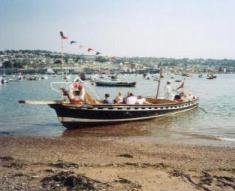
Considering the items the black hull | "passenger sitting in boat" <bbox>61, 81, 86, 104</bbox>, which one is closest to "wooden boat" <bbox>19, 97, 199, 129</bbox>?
the black hull

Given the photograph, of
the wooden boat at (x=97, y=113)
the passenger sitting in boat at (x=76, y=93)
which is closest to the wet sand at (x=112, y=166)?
the wooden boat at (x=97, y=113)

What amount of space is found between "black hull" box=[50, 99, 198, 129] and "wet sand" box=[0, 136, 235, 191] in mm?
4004

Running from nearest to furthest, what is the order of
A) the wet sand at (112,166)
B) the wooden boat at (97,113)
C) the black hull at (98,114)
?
the wet sand at (112,166)
the wooden boat at (97,113)
the black hull at (98,114)

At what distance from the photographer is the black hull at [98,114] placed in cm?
2369

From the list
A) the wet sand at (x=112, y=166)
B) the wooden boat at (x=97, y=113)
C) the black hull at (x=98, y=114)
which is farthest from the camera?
the black hull at (x=98, y=114)

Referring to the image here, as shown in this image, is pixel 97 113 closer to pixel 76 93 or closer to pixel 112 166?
pixel 76 93

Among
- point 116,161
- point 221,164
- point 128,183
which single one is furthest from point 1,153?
point 221,164

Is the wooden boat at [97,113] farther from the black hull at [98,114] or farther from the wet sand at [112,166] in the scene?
the wet sand at [112,166]

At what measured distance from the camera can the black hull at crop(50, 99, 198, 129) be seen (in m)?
23.7

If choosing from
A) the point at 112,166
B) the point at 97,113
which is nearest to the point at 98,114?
the point at 97,113

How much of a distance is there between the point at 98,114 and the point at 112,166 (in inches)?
441

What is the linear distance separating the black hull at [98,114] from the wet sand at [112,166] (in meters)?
4.00

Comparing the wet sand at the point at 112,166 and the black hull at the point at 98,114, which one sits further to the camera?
the black hull at the point at 98,114

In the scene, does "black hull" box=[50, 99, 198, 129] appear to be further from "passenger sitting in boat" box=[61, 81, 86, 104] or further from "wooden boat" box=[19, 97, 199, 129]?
"passenger sitting in boat" box=[61, 81, 86, 104]
